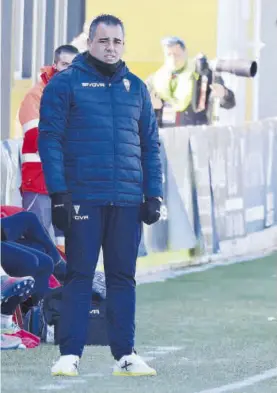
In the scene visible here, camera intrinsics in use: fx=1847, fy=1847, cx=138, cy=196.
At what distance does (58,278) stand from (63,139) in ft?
6.47

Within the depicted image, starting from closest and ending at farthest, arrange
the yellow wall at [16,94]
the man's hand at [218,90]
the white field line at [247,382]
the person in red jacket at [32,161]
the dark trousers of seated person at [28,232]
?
the white field line at [247,382] < the dark trousers of seated person at [28,232] < the person in red jacket at [32,161] < the yellow wall at [16,94] < the man's hand at [218,90]

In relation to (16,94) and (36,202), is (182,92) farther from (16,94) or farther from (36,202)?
(36,202)

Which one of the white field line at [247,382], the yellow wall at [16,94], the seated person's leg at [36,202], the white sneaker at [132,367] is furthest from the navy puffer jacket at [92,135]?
the yellow wall at [16,94]

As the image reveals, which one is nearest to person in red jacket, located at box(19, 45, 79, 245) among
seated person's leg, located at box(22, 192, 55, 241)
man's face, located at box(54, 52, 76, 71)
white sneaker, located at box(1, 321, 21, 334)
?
seated person's leg, located at box(22, 192, 55, 241)

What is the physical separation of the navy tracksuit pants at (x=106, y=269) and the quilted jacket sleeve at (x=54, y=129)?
8.0 inches

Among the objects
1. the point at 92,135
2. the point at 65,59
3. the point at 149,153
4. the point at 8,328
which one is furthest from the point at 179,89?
the point at 92,135

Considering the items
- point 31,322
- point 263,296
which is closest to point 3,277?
point 31,322

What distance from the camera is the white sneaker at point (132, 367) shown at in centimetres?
909

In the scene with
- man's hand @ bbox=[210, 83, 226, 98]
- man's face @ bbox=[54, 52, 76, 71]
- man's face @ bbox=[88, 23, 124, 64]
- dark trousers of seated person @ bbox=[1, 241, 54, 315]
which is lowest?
dark trousers of seated person @ bbox=[1, 241, 54, 315]

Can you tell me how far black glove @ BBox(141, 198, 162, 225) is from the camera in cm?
898

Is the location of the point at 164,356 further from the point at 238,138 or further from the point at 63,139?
the point at 238,138

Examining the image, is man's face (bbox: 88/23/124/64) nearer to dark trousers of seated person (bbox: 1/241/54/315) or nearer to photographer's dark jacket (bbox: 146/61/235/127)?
dark trousers of seated person (bbox: 1/241/54/315)

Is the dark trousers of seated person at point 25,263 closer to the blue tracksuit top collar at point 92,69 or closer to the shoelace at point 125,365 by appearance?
the shoelace at point 125,365

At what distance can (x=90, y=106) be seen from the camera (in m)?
8.91
